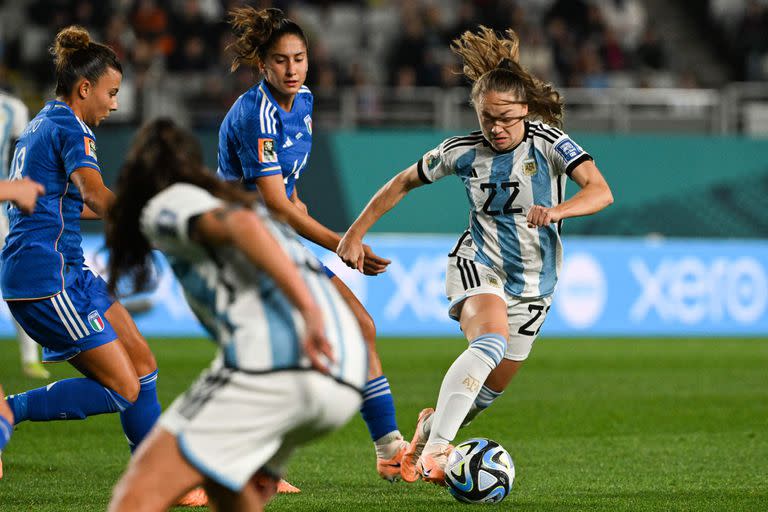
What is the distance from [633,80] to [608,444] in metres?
12.9

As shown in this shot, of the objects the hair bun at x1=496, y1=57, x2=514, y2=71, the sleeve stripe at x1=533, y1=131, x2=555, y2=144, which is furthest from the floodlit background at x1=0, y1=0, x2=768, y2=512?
the hair bun at x1=496, y1=57, x2=514, y2=71

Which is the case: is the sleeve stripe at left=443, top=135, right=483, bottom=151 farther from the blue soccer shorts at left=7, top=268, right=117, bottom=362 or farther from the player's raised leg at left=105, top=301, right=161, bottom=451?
the blue soccer shorts at left=7, top=268, right=117, bottom=362

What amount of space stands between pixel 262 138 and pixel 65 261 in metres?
1.07

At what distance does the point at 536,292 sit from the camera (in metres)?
6.32

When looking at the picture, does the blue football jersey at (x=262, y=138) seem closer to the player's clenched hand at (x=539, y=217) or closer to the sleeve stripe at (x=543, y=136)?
the sleeve stripe at (x=543, y=136)

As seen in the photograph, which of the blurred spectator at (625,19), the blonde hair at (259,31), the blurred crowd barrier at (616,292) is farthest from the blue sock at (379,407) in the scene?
the blurred spectator at (625,19)

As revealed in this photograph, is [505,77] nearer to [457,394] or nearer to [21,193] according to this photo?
[457,394]

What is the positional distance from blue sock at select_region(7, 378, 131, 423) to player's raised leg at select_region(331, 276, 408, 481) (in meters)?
1.13

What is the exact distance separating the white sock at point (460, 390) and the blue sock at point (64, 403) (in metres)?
1.43

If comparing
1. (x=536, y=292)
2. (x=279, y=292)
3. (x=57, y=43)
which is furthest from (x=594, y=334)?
(x=279, y=292)

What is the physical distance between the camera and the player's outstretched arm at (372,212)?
19.0 ft

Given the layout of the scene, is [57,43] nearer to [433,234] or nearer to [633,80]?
[433,234]

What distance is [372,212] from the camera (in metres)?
6.26

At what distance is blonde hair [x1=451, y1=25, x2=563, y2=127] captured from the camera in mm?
6043
